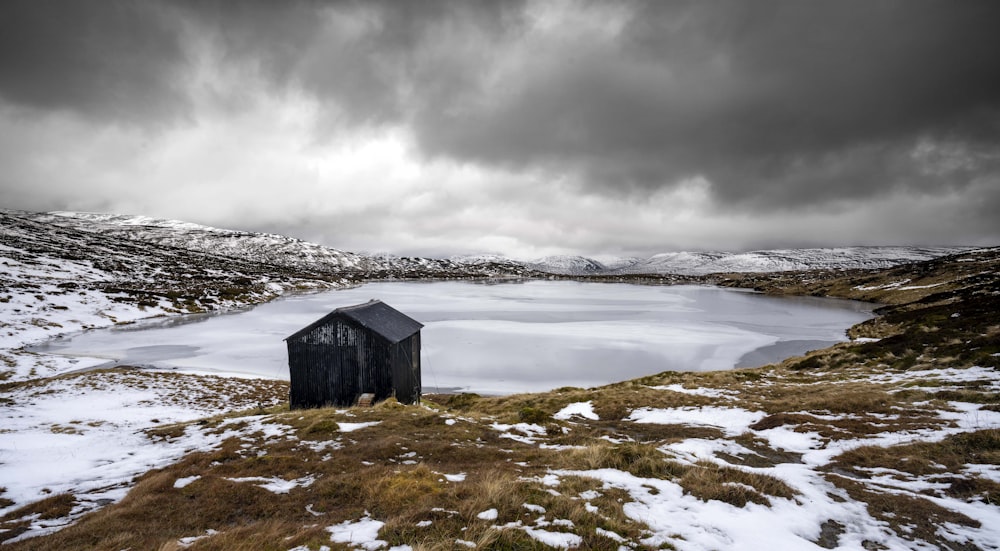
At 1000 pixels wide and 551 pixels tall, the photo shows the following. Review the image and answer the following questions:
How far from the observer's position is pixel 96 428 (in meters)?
15.7

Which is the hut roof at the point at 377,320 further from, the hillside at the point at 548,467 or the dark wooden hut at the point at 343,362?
the hillside at the point at 548,467

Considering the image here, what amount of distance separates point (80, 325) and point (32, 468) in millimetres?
47146

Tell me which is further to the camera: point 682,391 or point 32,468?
point 682,391

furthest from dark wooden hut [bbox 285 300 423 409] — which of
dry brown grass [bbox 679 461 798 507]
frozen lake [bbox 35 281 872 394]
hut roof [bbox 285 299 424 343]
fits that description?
dry brown grass [bbox 679 461 798 507]

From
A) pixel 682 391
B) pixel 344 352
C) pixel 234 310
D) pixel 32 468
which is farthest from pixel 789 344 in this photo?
pixel 234 310

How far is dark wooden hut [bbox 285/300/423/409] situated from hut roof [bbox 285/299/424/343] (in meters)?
0.05

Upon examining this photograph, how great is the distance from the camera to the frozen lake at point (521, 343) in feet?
101

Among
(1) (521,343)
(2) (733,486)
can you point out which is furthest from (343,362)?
(1) (521,343)

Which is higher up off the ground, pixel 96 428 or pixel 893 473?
pixel 893 473

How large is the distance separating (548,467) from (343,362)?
608 inches

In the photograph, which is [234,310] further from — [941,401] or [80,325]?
[941,401]

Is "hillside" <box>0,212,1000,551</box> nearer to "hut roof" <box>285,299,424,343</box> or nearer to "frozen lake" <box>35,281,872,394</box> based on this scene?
"hut roof" <box>285,299,424,343</box>

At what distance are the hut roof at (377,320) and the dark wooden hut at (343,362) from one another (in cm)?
5

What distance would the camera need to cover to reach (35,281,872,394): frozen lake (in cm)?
3071
